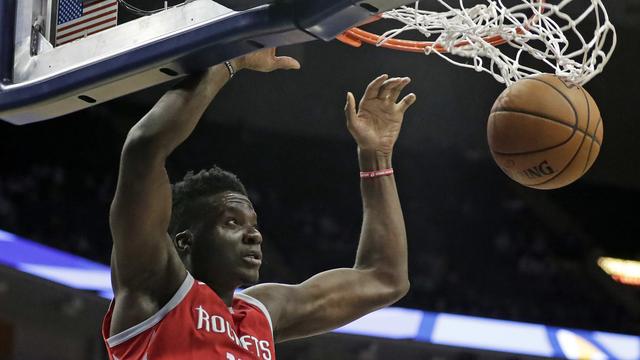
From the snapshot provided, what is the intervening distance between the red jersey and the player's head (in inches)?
3.8

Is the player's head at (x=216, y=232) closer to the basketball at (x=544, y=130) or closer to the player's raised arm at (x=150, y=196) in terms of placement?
the player's raised arm at (x=150, y=196)

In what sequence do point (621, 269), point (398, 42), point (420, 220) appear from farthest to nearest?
point (621, 269) < point (420, 220) < point (398, 42)

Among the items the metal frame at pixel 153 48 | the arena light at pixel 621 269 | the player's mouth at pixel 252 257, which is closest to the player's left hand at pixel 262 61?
the metal frame at pixel 153 48

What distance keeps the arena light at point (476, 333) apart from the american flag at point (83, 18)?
3811 millimetres

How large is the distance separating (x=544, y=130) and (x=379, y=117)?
1.67 ft

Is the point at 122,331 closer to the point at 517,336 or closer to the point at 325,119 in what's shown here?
the point at 517,336

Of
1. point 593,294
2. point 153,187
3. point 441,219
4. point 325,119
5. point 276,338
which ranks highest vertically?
point 153,187

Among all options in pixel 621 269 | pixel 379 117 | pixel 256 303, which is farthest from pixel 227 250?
pixel 621 269

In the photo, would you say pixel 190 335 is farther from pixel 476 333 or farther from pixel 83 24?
pixel 476 333

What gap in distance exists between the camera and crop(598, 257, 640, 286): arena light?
7988 mm

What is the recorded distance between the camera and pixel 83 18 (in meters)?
2.44

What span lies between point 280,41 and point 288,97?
5371 mm

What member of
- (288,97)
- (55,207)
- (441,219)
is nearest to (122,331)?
(55,207)

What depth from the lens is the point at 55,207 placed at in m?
6.84
